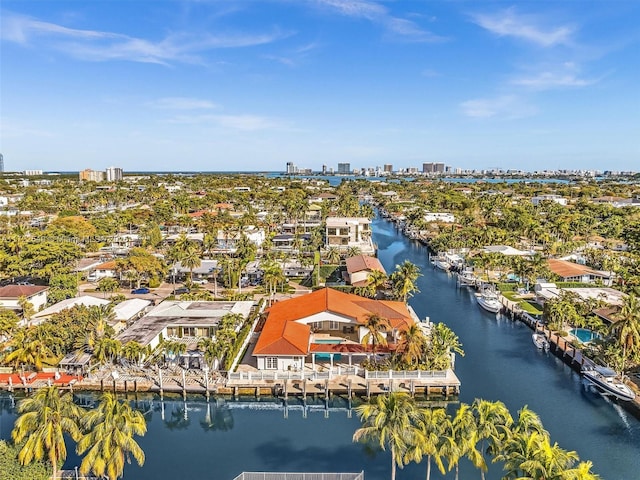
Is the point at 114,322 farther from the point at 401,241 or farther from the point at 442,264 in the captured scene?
the point at 401,241

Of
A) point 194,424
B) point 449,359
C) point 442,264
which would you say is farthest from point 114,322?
point 442,264

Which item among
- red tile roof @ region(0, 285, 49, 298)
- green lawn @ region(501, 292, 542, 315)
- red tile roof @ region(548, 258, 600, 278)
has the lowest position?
green lawn @ region(501, 292, 542, 315)

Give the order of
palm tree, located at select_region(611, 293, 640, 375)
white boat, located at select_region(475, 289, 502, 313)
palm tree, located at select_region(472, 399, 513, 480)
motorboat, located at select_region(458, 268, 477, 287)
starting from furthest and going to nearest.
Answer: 1. motorboat, located at select_region(458, 268, 477, 287)
2. white boat, located at select_region(475, 289, 502, 313)
3. palm tree, located at select_region(611, 293, 640, 375)
4. palm tree, located at select_region(472, 399, 513, 480)

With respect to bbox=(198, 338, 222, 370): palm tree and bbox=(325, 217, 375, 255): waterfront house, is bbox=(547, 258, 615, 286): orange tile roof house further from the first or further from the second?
bbox=(198, 338, 222, 370): palm tree

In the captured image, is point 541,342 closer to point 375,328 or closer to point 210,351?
point 375,328

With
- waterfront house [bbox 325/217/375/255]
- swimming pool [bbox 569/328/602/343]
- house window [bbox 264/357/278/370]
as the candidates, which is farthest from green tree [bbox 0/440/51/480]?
waterfront house [bbox 325/217/375/255]

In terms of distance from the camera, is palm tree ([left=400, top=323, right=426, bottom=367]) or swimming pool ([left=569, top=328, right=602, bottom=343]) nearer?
palm tree ([left=400, top=323, right=426, bottom=367])
